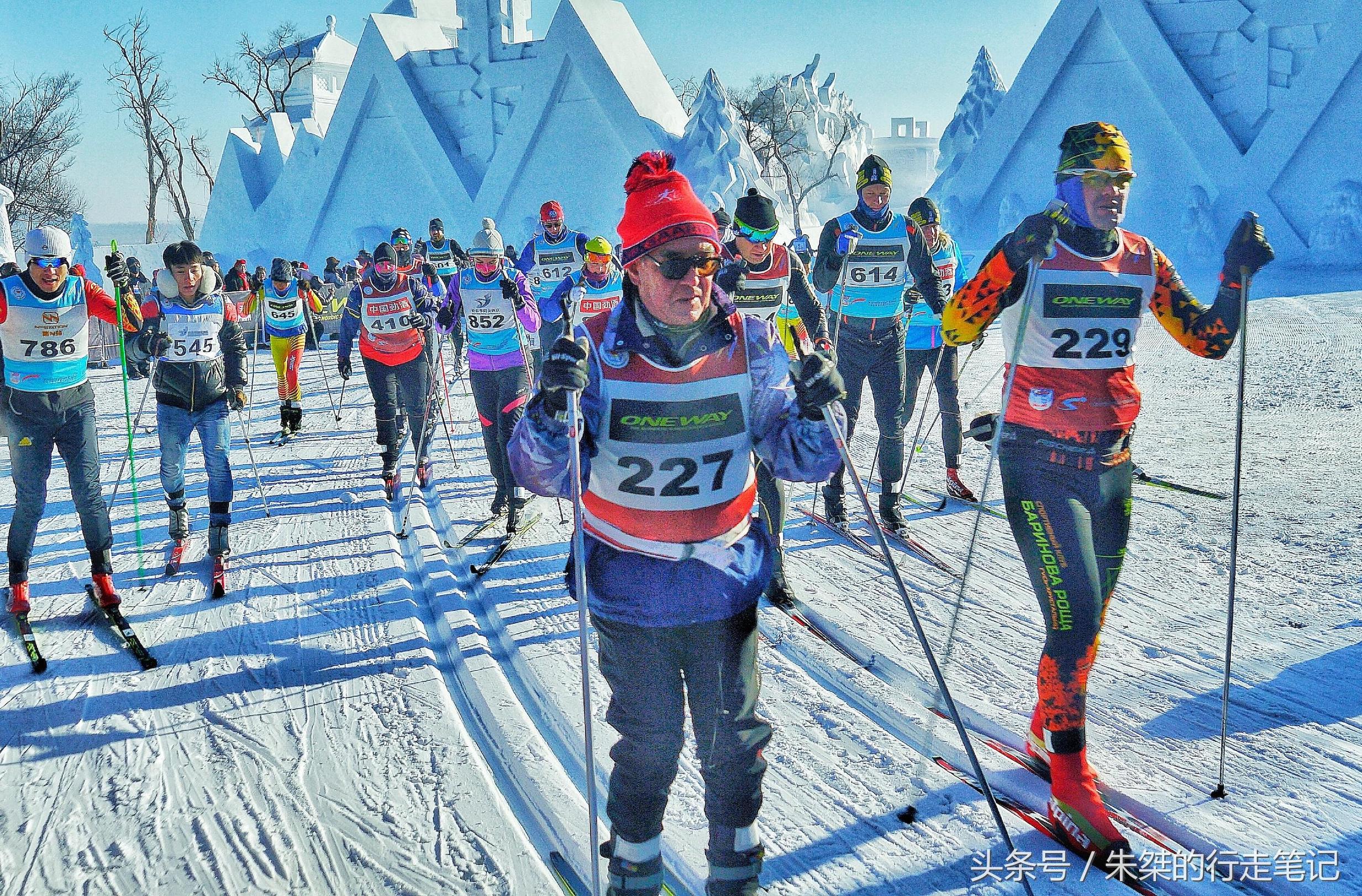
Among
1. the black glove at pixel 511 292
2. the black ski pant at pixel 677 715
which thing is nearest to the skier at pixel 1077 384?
the black ski pant at pixel 677 715

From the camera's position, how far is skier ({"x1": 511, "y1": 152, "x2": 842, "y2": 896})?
2.39 meters

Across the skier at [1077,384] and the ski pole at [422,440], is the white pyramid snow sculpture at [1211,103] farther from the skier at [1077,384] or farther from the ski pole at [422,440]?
the skier at [1077,384]

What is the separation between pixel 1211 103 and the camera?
21.8m

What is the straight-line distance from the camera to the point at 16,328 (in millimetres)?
5039

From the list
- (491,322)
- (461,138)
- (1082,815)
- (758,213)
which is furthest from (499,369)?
(461,138)

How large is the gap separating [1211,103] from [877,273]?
20628 mm

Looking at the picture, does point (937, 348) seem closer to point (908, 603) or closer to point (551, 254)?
point (551, 254)

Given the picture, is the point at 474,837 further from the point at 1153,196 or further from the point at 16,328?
the point at 1153,196

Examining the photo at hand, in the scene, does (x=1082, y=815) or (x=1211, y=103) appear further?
(x=1211, y=103)

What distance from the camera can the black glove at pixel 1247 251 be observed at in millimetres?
3203

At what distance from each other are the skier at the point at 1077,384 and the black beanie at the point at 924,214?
3.58 meters

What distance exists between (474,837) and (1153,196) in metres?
24.8

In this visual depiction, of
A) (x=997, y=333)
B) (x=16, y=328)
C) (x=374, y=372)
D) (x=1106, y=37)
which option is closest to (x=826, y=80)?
(x=1106, y=37)

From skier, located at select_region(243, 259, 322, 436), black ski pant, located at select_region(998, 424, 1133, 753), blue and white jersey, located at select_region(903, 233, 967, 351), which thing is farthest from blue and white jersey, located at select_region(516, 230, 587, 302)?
black ski pant, located at select_region(998, 424, 1133, 753)
